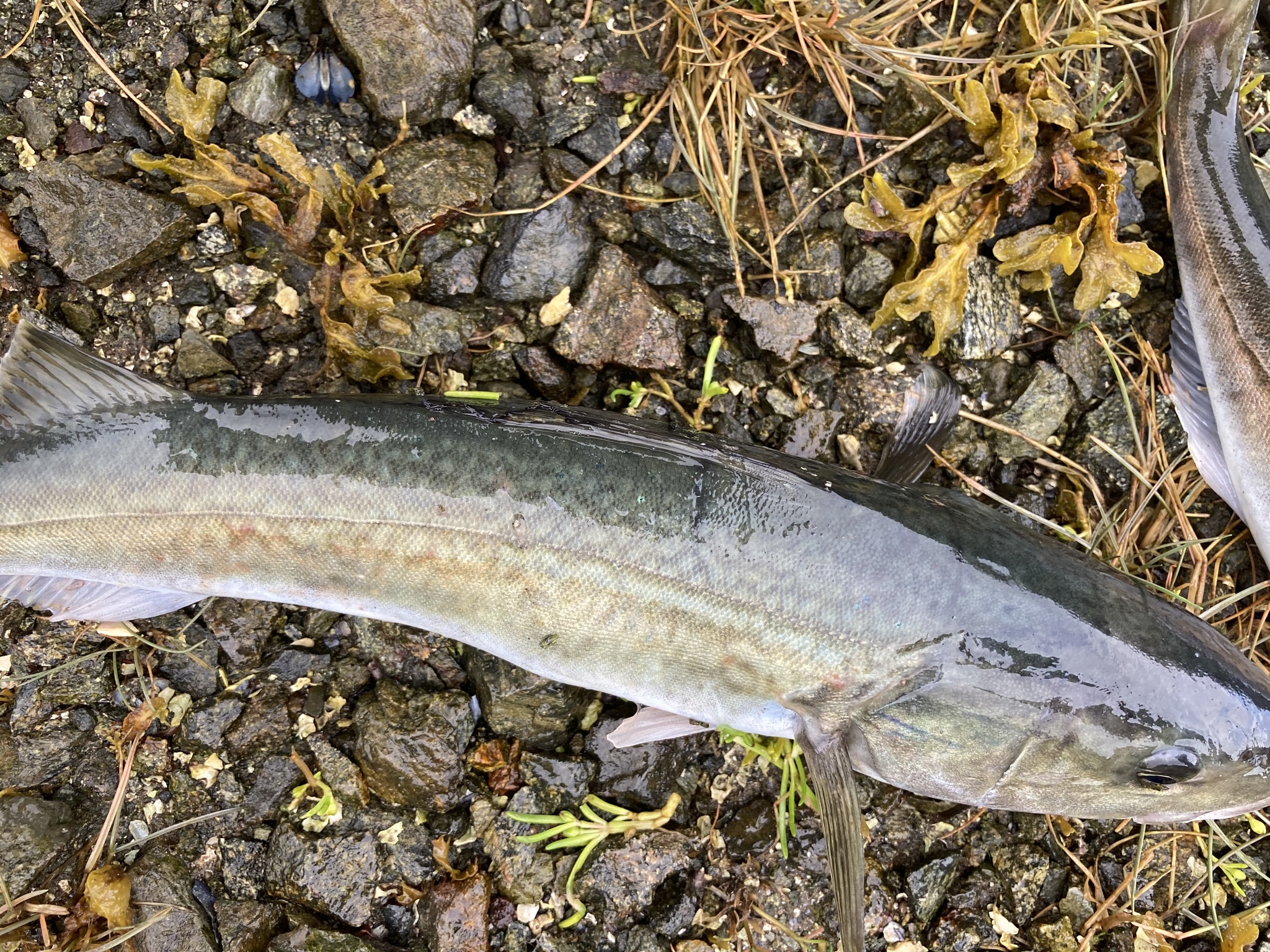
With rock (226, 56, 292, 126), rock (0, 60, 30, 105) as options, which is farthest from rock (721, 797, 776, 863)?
rock (0, 60, 30, 105)

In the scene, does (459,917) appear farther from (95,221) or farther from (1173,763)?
(95,221)

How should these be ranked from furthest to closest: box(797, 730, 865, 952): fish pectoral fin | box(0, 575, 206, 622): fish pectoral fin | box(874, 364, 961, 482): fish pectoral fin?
box(874, 364, 961, 482): fish pectoral fin → box(0, 575, 206, 622): fish pectoral fin → box(797, 730, 865, 952): fish pectoral fin

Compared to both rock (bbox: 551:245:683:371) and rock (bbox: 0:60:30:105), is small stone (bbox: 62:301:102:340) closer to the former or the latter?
rock (bbox: 0:60:30:105)

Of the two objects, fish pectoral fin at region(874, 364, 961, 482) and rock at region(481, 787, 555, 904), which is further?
rock at region(481, 787, 555, 904)

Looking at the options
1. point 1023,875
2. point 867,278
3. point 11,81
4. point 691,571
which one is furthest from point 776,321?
point 11,81

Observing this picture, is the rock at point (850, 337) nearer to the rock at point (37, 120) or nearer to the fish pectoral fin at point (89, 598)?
the fish pectoral fin at point (89, 598)

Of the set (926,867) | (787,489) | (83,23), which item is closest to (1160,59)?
(787,489)
